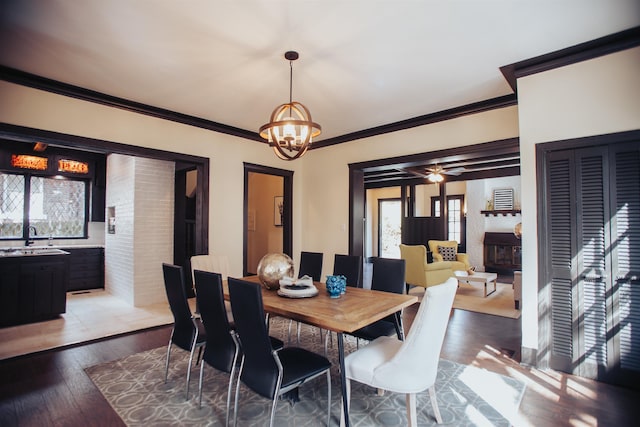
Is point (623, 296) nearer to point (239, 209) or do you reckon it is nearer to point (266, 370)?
point (266, 370)

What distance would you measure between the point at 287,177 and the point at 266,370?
171 inches

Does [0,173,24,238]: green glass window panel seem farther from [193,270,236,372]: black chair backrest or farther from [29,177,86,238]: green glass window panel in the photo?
[193,270,236,372]: black chair backrest

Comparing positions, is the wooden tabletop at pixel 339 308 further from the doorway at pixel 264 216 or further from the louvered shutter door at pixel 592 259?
the doorway at pixel 264 216

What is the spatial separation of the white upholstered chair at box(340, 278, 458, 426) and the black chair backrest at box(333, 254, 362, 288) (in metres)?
Answer: 1.38

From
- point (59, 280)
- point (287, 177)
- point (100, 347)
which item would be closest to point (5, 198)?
point (59, 280)

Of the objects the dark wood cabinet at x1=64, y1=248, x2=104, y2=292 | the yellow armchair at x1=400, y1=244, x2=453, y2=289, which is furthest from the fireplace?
the dark wood cabinet at x1=64, y1=248, x2=104, y2=292

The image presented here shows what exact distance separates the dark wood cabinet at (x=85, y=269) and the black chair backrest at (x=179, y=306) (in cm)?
476

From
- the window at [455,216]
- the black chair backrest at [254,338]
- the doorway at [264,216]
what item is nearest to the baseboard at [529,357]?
the black chair backrest at [254,338]

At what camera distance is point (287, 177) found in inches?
234

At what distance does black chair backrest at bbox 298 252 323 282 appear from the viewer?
3.71 metres

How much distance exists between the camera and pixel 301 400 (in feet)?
7.99

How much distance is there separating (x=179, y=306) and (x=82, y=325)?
2611 mm

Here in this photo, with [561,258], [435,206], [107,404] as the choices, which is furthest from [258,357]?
[435,206]

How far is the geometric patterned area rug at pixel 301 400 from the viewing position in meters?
2.20
